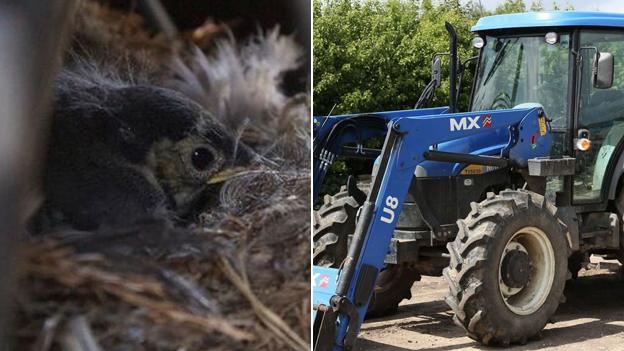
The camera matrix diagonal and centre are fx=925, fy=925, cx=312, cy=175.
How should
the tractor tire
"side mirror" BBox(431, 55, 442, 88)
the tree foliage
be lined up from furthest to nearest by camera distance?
the tree foliage → "side mirror" BBox(431, 55, 442, 88) → the tractor tire

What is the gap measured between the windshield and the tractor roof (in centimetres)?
14

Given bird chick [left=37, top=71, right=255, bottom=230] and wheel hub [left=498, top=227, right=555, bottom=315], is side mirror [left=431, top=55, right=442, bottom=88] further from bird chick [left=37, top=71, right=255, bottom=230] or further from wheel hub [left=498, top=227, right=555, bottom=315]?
bird chick [left=37, top=71, right=255, bottom=230]

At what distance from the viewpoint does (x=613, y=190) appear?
801cm

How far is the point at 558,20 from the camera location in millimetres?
7664

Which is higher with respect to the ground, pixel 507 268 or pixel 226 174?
pixel 226 174

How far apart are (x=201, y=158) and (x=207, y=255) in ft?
0.92

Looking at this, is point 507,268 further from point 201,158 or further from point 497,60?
point 201,158

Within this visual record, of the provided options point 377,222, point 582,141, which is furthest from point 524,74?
point 377,222

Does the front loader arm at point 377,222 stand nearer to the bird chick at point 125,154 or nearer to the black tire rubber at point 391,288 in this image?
the black tire rubber at point 391,288

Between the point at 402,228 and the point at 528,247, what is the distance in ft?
3.31

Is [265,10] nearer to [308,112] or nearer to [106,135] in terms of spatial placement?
[308,112]

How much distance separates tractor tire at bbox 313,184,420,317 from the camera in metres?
7.29

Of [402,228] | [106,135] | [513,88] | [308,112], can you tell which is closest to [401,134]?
[402,228]

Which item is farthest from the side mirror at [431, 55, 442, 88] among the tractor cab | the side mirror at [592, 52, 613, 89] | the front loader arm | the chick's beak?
the chick's beak
